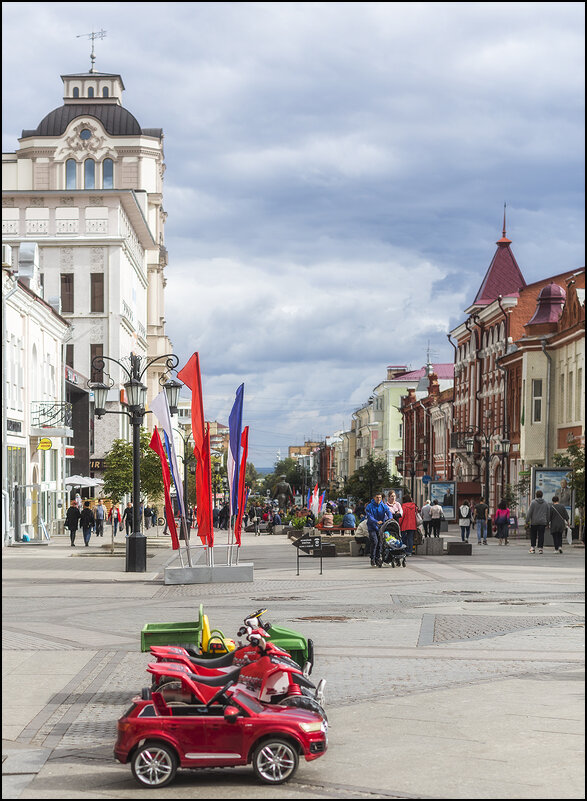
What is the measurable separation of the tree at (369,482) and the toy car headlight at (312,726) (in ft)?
247

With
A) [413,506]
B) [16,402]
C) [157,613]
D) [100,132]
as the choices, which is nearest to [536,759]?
[157,613]

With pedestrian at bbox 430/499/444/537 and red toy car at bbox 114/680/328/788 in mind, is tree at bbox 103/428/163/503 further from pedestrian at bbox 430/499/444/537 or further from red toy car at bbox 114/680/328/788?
red toy car at bbox 114/680/328/788

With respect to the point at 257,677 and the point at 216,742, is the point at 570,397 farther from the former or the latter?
the point at 216,742

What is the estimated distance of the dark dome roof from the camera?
85.7 metres

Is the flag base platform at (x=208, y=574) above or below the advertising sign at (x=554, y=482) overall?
below

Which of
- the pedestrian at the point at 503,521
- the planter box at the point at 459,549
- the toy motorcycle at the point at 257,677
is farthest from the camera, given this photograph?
the pedestrian at the point at 503,521

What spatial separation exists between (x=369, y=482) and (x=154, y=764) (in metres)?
79.1

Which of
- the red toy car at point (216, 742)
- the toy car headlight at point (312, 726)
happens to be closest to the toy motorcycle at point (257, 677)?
the toy car headlight at point (312, 726)

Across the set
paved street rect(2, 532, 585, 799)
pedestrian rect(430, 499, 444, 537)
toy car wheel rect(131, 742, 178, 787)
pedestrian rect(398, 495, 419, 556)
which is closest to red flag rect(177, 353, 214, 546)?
paved street rect(2, 532, 585, 799)

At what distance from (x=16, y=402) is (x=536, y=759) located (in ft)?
115

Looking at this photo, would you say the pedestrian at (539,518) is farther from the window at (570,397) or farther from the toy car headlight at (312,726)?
the toy car headlight at (312,726)

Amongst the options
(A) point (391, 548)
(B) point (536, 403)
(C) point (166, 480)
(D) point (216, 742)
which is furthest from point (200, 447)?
(B) point (536, 403)

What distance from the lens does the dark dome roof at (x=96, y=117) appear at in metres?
85.7

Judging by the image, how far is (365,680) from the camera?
10.9 meters
